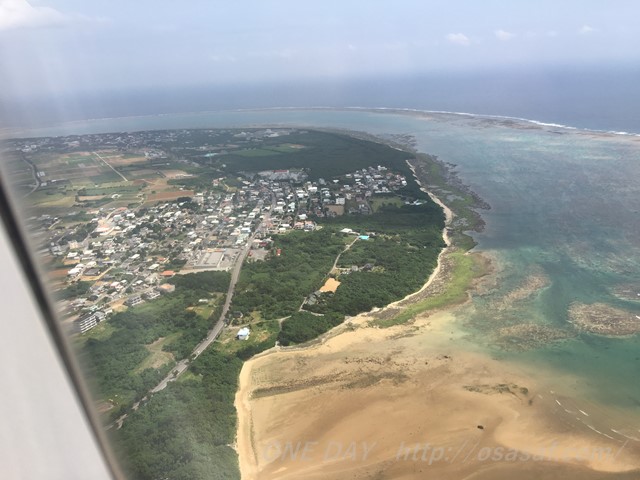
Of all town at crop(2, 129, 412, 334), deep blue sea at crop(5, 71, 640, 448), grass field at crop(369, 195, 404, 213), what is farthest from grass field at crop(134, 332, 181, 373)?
grass field at crop(369, 195, 404, 213)

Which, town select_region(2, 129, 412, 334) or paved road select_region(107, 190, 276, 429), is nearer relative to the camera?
town select_region(2, 129, 412, 334)

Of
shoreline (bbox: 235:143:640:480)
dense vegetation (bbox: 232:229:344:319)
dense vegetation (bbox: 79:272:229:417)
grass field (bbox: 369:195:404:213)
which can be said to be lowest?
grass field (bbox: 369:195:404:213)

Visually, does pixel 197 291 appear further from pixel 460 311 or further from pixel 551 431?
pixel 551 431

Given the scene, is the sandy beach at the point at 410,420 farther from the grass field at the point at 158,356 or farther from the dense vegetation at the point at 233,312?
→ the grass field at the point at 158,356

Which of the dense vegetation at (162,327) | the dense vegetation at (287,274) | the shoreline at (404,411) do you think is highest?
the dense vegetation at (162,327)

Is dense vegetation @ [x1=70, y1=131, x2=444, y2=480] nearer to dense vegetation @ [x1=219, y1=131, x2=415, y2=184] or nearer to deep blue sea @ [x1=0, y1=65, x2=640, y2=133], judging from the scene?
dense vegetation @ [x1=219, y1=131, x2=415, y2=184]

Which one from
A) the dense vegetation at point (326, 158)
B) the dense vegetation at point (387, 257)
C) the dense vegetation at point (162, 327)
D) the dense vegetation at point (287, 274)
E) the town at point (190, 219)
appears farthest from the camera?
the dense vegetation at point (326, 158)

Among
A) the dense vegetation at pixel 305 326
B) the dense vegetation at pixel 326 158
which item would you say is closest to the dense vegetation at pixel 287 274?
the dense vegetation at pixel 305 326
